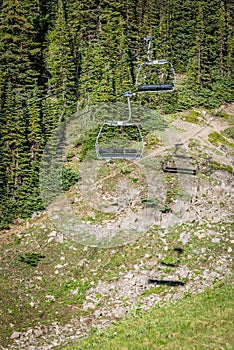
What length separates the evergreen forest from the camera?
3309 centimetres

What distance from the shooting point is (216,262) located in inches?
943

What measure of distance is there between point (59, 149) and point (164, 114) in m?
10.6

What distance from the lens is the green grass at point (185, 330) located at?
11375 millimetres

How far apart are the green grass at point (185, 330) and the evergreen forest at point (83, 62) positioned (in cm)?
1860

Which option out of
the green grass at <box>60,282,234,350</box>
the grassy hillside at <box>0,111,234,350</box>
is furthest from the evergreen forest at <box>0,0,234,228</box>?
the green grass at <box>60,282,234,350</box>

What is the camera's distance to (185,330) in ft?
40.6

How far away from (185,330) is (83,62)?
127 feet

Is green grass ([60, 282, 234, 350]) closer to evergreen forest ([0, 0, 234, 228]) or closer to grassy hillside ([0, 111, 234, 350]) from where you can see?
grassy hillside ([0, 111, 234, 350])

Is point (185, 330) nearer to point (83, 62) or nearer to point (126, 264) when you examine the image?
point (126, 264)

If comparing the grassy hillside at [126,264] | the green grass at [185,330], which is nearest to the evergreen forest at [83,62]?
the grassy hillside at [126,264]

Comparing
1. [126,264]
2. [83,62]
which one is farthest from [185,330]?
[83,62]

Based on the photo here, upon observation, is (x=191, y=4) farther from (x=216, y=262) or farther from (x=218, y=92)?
(x=216, y=262)

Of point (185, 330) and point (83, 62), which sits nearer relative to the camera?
point (185, 330)

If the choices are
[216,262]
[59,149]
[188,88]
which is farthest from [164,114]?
[216,262]
